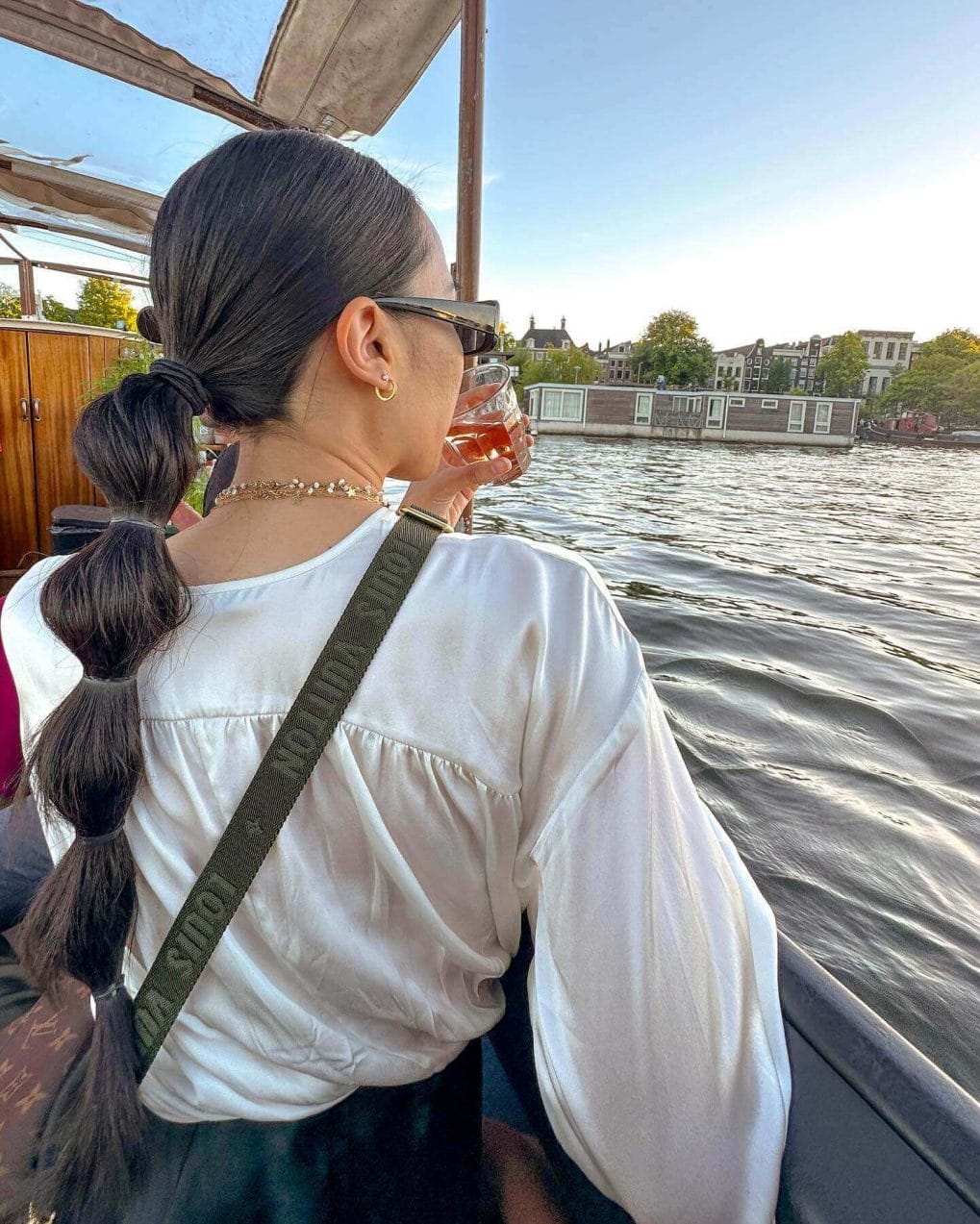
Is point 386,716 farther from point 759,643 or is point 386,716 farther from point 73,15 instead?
point 759,643

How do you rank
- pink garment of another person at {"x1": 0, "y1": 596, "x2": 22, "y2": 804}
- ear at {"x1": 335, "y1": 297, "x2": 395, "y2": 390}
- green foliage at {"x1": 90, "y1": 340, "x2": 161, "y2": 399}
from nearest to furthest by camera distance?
ear at {"x1": 335, "y1": 297, "x2": 395, "y2": 390} → pink garment of another person at {"x1": 0, "y1": 596, "x2": 22, "y2": 804} → green foliage at {"x1": 90, "y1": 340, "x2": 161, "y2": 399}

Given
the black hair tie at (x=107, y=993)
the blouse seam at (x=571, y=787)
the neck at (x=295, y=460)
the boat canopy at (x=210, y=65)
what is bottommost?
the black hair tie at (x=107, y=993)

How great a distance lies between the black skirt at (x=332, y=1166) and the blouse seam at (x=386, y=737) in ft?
1.51

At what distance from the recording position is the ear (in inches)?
29.5

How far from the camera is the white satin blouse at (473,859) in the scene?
66 centimetres

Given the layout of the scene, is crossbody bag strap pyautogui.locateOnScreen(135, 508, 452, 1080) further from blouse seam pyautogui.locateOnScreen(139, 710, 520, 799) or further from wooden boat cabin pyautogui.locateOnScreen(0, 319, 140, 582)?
wooden boat cabin pyautogui.locateOnScreen(0, 319, 140, 582)

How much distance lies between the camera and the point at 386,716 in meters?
0.68

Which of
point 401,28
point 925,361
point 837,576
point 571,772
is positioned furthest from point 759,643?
point 925,361

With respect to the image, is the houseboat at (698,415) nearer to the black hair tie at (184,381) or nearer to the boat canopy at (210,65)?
the boat canopy at (210,65)

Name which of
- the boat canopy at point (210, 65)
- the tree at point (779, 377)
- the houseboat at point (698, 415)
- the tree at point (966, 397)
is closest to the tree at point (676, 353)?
the houseboat at point (698, 415)

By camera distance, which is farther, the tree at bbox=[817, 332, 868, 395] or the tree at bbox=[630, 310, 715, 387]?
the tree at bbox=[817, 332, 868, 395]

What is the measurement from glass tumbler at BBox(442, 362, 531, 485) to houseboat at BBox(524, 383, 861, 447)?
43.4 m

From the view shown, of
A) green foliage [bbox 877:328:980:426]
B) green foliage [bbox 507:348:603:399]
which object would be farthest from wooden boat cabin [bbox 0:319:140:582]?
green foliage [bbox 877:328:980:426]

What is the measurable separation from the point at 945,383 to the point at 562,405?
3893cm
